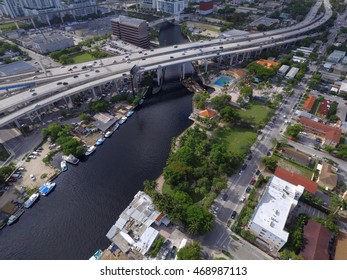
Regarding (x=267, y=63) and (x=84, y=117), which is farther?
(x=267, y=63)

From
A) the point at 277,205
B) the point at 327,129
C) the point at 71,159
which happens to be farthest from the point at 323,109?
the point at 71,159

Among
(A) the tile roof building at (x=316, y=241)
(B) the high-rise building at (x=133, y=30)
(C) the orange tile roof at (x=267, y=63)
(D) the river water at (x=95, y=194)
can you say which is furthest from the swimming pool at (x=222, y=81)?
(A) the tile roof building at (x=316, y=241)

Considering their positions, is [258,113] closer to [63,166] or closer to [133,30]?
[63,166]

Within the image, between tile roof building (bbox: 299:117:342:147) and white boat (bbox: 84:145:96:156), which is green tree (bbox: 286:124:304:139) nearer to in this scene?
tile roof building (bbox: 299:117:342:147)

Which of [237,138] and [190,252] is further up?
[190,252]

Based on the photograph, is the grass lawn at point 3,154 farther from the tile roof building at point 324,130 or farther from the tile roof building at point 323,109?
the tile roof building at point 323,109

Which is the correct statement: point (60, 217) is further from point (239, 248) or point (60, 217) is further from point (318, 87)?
point (318, 87)
